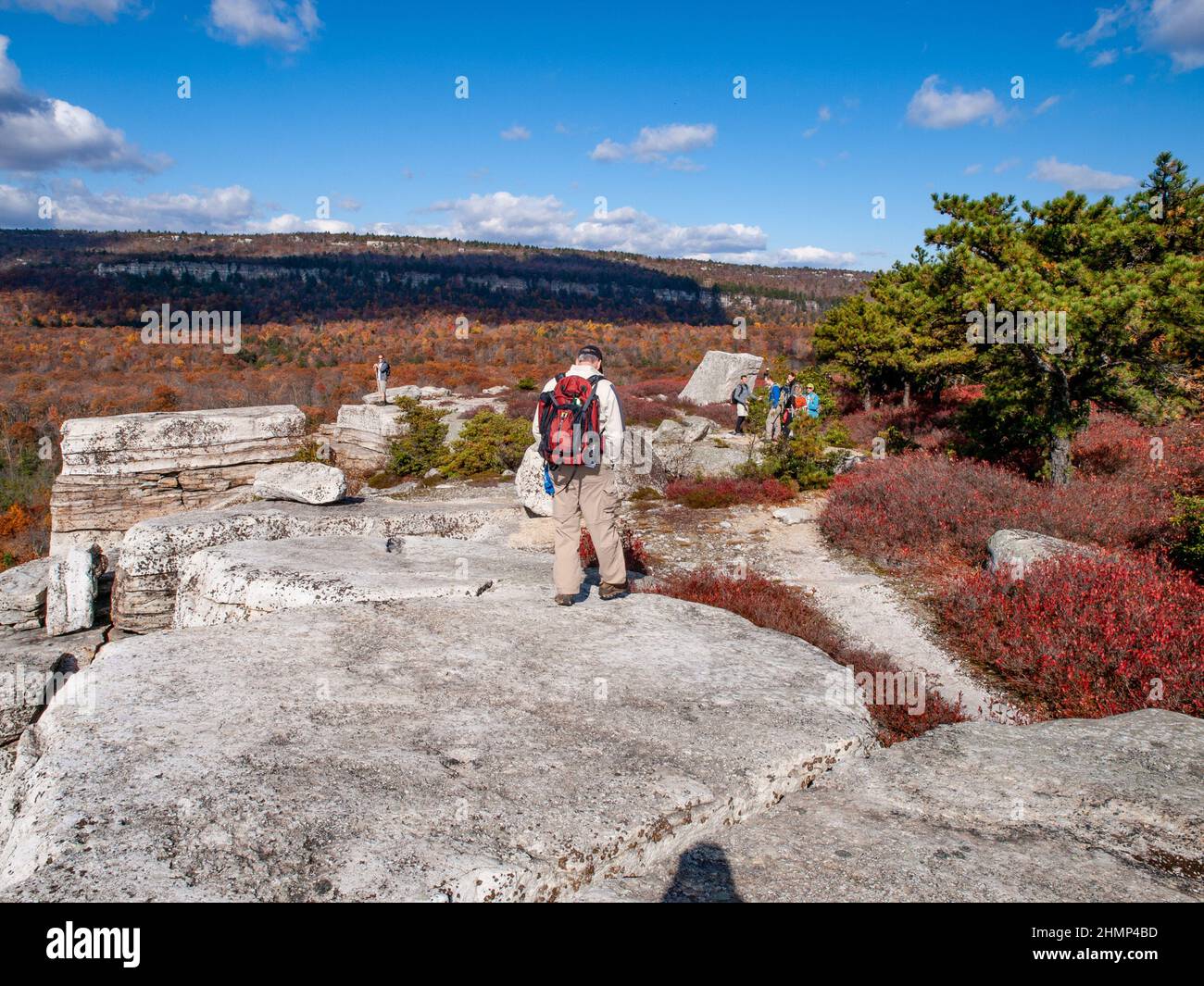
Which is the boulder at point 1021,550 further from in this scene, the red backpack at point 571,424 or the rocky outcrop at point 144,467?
the rocky outcrop at point 144,467

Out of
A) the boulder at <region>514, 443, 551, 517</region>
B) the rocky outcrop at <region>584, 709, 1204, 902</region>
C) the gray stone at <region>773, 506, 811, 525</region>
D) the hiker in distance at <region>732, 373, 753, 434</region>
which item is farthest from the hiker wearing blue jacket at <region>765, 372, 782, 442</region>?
the rocky outcrop at <region>584, 709, 1204, 902</region>

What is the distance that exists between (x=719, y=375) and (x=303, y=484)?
20.3 m

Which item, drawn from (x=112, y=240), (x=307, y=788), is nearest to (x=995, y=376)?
(x=307, y=788)

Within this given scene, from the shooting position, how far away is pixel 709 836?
3.23m

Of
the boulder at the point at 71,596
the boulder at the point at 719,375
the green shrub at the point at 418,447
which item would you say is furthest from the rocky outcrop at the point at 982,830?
the boulder at the point at 719,375

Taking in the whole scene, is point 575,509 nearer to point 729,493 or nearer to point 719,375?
point 729,493

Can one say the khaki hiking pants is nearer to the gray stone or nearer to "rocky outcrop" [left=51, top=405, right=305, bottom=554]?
the gray stone

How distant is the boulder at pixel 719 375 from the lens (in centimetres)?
2717

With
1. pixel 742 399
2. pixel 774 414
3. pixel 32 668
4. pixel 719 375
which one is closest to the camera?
pixel 32 668

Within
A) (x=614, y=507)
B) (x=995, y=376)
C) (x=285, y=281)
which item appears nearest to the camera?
(x=614, y=507)

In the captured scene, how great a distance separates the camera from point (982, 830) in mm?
3230

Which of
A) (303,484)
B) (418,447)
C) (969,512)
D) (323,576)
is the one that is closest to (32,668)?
(323,576)

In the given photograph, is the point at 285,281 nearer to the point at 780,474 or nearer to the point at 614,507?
the point at 780,474

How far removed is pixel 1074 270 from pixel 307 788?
12272 millimetres
